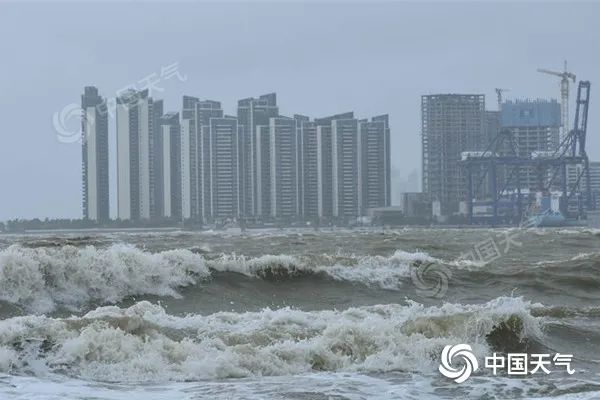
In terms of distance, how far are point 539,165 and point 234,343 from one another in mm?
82535

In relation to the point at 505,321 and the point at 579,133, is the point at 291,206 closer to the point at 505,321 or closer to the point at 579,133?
the point at 579,133

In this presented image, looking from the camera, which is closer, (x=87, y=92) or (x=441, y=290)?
(x=441, y=290)

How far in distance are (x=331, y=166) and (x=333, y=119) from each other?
18.4ft

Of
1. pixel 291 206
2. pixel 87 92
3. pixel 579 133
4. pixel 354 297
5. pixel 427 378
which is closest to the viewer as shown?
pixel 427 378

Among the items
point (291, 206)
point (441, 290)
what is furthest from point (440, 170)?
point (441, 290)

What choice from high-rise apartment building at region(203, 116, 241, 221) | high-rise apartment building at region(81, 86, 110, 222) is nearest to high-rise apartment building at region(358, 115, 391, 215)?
high-rise apartment building at region(203, 116, 241, 221)

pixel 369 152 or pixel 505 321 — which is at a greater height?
pixel 369 152

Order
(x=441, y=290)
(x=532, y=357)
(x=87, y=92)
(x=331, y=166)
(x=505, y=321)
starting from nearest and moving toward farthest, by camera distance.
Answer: (x=532, y=357), (x=505, y=321), (x=441, y=290), (x=87, y=92), (x=331, y=166)

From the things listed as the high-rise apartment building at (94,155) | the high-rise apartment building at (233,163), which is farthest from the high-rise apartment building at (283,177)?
the high-rise apartment building at (94,155)

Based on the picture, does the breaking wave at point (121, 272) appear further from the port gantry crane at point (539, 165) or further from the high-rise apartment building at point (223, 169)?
the port gantry crane at point (539, 165)

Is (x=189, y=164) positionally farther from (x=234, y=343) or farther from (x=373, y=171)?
(x=234, y=343)

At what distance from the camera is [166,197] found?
61.7 meters
